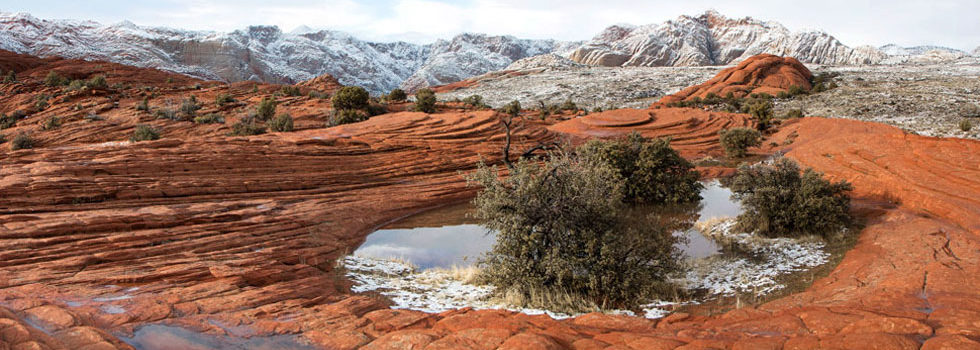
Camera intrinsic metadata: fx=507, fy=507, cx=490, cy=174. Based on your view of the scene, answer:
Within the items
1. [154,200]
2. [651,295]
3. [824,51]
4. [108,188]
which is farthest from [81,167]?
[824,51]

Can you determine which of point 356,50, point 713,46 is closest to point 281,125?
point 713,46

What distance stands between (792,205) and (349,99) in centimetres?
2348

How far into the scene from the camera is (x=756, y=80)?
176 ft

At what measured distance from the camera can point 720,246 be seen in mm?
11742

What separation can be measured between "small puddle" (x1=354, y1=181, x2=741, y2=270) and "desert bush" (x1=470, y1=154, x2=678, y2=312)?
109 centimetres

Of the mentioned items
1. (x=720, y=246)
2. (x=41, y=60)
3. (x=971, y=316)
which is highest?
(x=41, y=60)

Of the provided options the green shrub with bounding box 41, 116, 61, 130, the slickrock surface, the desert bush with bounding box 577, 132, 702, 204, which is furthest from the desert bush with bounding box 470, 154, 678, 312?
the green shrub with bounding box 41, 116, 61, 130

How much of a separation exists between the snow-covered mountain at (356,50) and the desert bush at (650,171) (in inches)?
2811

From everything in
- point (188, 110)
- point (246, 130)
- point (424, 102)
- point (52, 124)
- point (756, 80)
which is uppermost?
point (756, 80)

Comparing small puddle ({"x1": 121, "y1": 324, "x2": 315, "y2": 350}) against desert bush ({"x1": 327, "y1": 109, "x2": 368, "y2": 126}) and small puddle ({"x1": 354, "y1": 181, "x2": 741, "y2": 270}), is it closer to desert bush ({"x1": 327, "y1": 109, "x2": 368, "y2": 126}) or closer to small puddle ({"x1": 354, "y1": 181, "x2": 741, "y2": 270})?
small puddle ({"x1": 354, "y1": 181, "x2": 741, "y2": 270})

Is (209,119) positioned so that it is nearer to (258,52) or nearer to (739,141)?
(739,141)

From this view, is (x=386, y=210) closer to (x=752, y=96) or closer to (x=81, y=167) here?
(x=81, y=167)

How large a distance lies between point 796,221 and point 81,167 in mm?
17741

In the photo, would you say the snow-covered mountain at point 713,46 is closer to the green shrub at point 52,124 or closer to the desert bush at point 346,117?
the desert bush at point 346,117
